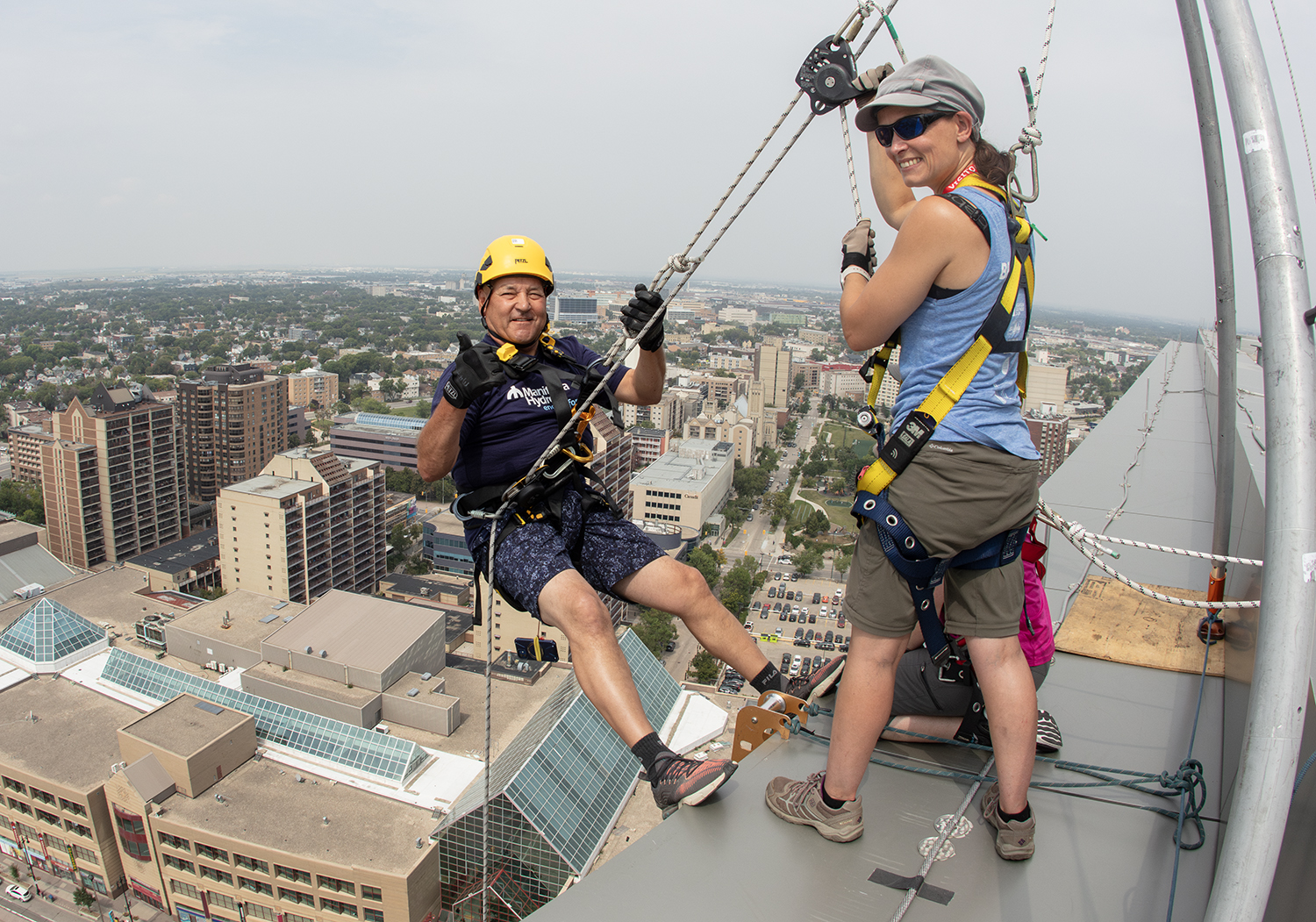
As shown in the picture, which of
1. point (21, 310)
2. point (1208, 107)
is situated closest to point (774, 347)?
point (1208, 107)

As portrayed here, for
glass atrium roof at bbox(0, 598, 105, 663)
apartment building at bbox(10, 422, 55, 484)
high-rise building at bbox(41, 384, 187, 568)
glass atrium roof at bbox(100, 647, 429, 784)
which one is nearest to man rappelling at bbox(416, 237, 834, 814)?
glass atrium roof at bbox(100, 647, 429, 784)

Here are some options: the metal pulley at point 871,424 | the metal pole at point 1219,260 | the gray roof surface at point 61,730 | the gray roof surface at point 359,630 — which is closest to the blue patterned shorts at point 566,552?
the metal pulley at point 871,424

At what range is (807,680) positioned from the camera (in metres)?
2.07

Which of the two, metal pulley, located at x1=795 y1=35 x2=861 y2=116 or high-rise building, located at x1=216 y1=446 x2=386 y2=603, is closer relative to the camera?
metal pulley, located at x1=795 y1=35 x2=861 y2=116

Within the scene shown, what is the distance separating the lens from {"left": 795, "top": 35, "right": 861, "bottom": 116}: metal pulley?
1.82 metres

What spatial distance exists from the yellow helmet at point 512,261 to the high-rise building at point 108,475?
22.0 m

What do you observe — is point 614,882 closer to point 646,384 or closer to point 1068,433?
point 646,384

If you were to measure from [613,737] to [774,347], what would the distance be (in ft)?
132

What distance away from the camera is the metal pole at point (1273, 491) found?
0.84 m

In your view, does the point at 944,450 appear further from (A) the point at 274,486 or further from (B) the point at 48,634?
(A) the point at 274,486

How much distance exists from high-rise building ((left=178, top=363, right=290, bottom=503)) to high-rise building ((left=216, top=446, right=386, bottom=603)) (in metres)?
8.29

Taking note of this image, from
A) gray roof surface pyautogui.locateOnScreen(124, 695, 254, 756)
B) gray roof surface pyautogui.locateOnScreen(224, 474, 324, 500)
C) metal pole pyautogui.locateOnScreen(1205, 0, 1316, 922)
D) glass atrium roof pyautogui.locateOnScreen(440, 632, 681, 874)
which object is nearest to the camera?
metal pole pyautogui.locateOnScreen(1205, 0, 1316, 922)

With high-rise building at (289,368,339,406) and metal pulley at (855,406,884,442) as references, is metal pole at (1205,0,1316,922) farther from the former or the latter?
high-rise building at (289,368,339,406)

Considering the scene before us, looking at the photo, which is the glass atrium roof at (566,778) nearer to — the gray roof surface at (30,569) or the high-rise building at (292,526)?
the high-rise building at (292,526)
